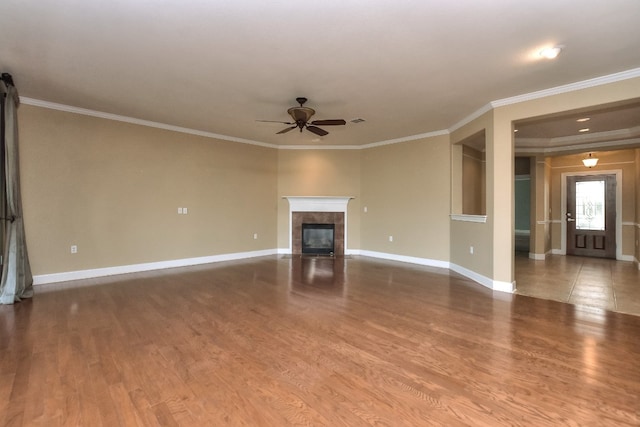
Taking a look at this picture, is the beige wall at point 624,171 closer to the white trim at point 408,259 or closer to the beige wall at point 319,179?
the white trim at point 408,259

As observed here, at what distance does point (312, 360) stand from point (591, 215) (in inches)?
326

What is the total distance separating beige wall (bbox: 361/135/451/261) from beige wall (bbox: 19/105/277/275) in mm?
2515

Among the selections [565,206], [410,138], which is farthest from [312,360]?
[565,206]

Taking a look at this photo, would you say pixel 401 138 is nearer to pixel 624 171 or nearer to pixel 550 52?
pixel 550 52

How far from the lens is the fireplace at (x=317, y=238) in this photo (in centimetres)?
736

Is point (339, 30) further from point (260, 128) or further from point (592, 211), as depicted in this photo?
point (592, 211)

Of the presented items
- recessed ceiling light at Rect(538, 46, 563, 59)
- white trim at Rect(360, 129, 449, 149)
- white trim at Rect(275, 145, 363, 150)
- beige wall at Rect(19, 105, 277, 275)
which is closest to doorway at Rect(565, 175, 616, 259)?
white trim at Rect(360, 129, 449, 149)

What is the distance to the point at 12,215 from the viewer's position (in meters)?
3.78

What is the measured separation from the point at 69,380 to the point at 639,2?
15.7ft

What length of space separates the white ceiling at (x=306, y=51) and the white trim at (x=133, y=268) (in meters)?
2.52

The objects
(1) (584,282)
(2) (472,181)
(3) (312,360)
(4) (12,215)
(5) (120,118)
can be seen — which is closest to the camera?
(3) (312,360)

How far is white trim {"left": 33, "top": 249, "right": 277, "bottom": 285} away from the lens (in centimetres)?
447

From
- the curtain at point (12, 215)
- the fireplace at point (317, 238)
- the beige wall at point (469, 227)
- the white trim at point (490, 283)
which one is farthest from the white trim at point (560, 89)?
the curtain at point (12, 215)

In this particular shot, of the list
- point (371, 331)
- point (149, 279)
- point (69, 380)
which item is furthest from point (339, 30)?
point (149, 279)
